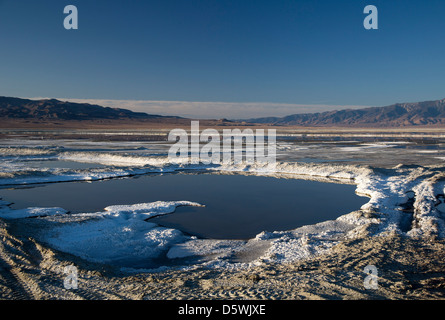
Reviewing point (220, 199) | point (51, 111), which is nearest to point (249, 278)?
point (220, 199)

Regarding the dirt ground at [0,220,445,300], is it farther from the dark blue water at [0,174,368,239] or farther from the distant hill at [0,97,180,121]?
the distant hill at [0,97,180,121]

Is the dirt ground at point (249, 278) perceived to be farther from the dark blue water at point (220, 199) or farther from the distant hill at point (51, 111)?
the distant hill at point (51, 111)

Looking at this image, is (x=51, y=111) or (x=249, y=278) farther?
(x=51, y=111)

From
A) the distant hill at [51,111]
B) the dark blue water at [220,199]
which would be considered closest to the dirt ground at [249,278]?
the dark blue water at [220,199]

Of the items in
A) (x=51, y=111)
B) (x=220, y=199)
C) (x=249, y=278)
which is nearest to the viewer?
(x=249, y=278)

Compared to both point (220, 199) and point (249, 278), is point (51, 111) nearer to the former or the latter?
point (220, 199)

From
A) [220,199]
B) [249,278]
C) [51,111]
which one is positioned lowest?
[220,199]

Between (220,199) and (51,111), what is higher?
(51,111)

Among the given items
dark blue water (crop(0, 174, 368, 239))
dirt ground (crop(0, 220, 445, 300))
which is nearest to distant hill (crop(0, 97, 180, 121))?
dark blue water (crop(0, 174, 368, 239))
